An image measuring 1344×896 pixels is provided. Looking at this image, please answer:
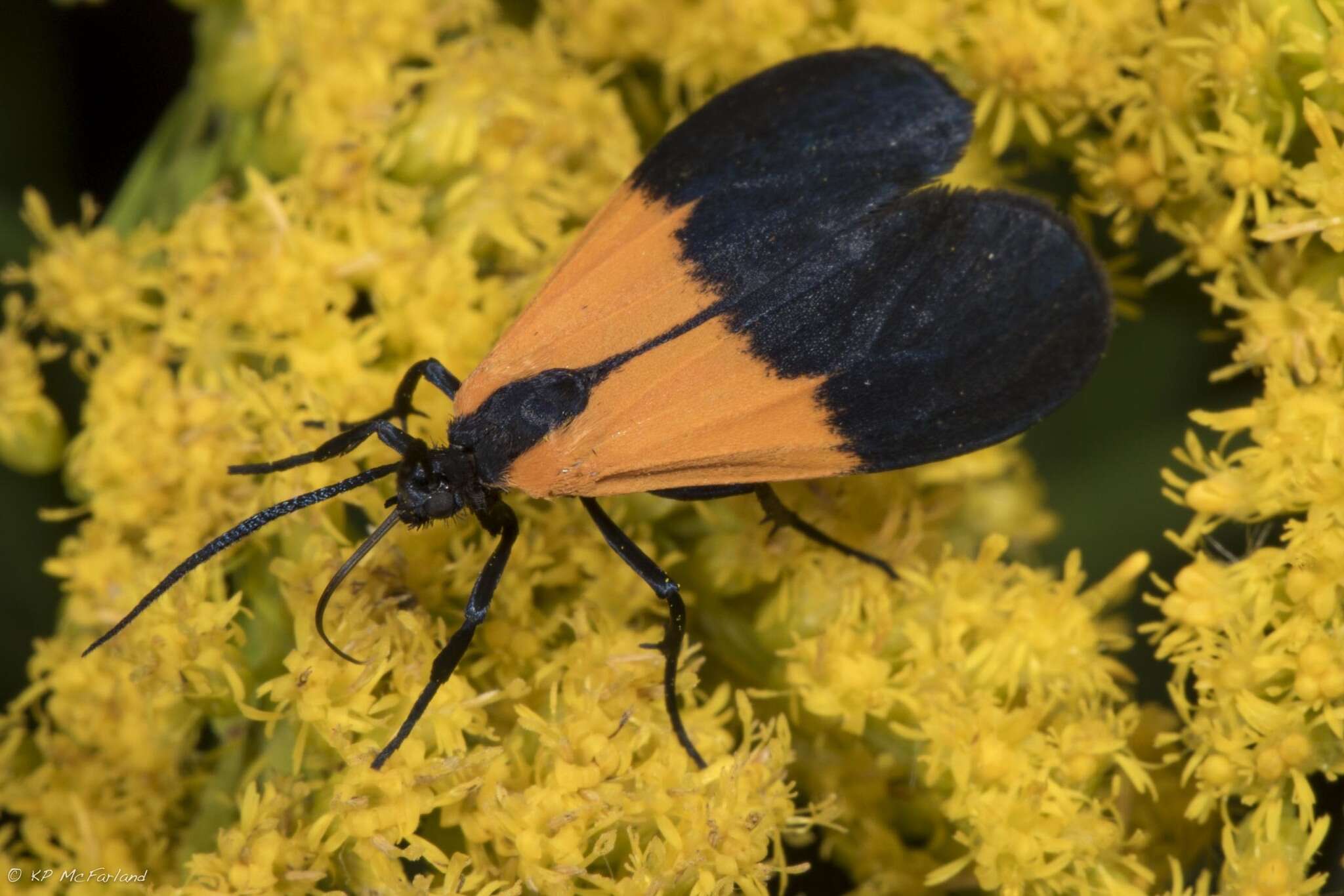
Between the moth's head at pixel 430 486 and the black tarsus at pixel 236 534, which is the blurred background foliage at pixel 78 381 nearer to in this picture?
the black tarsus at pixel 236 534

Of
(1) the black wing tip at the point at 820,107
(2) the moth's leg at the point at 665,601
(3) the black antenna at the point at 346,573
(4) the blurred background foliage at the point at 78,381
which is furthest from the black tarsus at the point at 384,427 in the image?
(4) the blurred background foliage at the point at 78,381

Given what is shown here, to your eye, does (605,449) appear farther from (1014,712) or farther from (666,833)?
(1014,712)

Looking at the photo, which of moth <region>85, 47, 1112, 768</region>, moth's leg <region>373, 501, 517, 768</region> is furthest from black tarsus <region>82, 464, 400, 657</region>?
moth's leg <region>373, 501, 517, 768</region>

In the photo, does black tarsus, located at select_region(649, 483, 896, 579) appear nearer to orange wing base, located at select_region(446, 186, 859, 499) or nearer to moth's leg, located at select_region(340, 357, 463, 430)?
orange wing base, located at select_region(446, 186, 859, 499)

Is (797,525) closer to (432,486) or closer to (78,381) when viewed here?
(432,486)

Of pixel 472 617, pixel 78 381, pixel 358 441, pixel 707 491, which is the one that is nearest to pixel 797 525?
pixel 707 491

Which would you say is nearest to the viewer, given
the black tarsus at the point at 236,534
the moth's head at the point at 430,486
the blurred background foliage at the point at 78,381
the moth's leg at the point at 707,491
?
the black tarsus at the point at 236,534

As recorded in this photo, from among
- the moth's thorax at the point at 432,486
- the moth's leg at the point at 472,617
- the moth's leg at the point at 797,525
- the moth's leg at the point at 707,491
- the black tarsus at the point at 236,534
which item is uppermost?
the black tarsus at the point at 236,534
